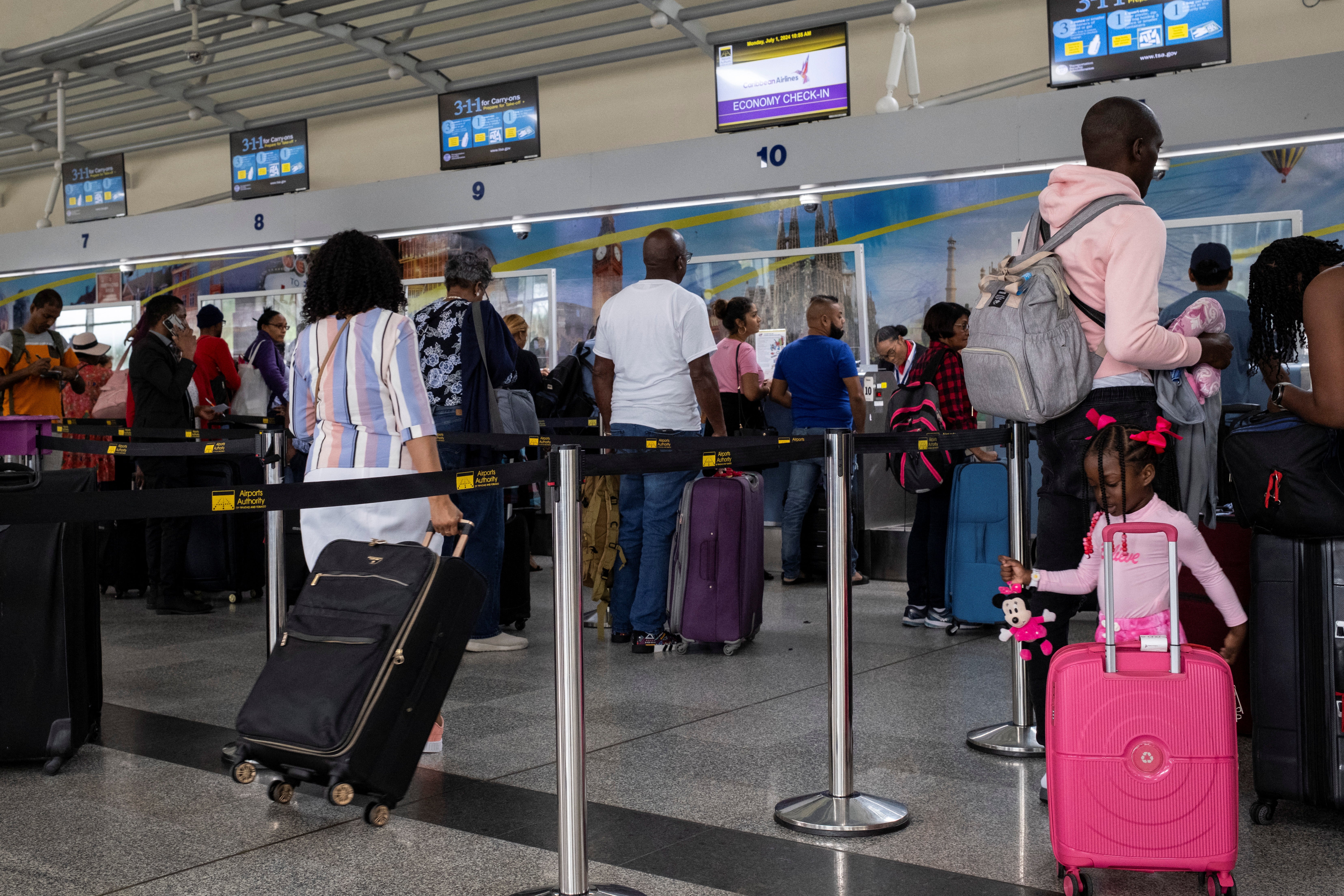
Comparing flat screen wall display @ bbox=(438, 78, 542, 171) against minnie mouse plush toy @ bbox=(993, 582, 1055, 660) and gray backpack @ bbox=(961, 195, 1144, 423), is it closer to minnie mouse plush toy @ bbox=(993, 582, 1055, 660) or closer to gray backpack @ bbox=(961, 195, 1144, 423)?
gray backpack @ bbox=(961, 195, 1144, 423)

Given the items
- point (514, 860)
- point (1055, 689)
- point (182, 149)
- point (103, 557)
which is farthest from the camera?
point (182, 149)

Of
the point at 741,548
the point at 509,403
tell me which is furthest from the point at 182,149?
the point at 741,548

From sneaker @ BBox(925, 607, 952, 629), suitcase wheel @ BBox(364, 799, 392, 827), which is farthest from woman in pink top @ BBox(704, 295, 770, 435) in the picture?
suitcase wheel @ BBox(364, 799, 392, 827)

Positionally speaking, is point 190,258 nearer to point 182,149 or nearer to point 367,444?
point 182,149

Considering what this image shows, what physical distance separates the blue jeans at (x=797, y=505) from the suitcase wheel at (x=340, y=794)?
4516mm

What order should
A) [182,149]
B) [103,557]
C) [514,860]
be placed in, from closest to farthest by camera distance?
[514,860] < [103,557] < [182,149]

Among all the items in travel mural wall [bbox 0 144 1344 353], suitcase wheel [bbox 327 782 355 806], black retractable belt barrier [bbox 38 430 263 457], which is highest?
travel mural wall [bbox 0 144 1344 353]

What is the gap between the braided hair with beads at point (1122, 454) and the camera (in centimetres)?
269

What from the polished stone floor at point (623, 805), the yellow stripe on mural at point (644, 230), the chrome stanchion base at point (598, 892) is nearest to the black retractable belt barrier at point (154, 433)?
the polished stone floor at point (623, 805)

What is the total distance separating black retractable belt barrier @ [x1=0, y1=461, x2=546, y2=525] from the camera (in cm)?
192

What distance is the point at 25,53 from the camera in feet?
39.9

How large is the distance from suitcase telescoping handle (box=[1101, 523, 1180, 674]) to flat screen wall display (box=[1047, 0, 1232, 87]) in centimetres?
601

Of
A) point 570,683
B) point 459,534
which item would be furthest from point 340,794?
point 459,534

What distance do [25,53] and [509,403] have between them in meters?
9.40
